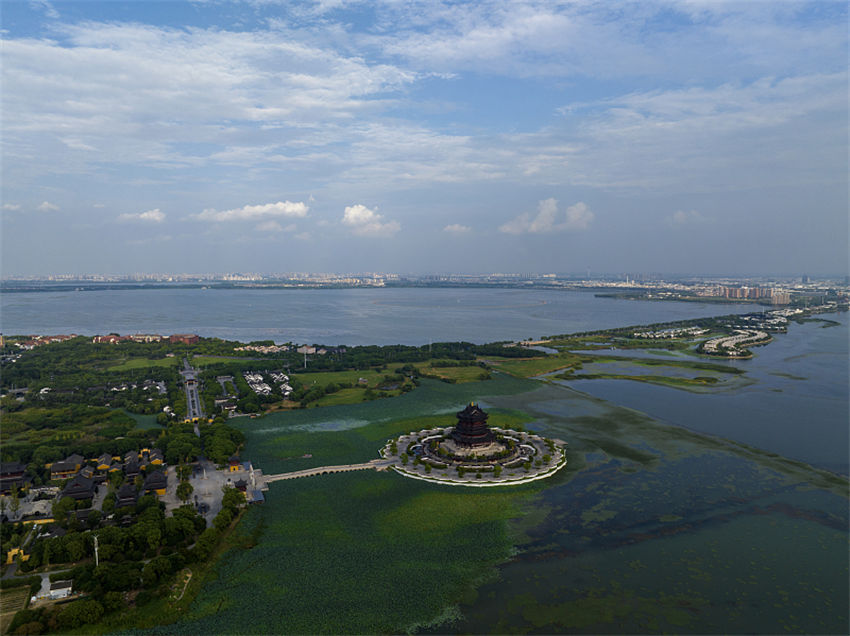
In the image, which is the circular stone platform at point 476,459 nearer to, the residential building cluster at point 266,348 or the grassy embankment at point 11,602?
the grassy embankment at point 11,602

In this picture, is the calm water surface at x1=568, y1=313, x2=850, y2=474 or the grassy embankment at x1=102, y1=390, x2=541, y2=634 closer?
the grassy embankment at x1=102, y1=390, x2=541, y2=634

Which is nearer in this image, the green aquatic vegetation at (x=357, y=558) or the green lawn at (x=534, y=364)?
the green aquatic vegetation at (x=357, y=558)

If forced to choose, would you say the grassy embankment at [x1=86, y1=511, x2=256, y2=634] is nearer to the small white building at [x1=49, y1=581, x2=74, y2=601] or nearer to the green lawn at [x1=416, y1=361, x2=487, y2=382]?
the small white building at [x1=49, y1=581, x2=74, y2=601]

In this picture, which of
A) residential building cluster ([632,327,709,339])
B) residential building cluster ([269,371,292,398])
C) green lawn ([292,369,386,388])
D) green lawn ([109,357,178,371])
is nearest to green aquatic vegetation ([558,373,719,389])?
green lawn ([292,369,386,388])

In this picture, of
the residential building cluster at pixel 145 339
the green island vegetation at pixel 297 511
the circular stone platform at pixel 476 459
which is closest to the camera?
the green island vegetation at pixel 297 511

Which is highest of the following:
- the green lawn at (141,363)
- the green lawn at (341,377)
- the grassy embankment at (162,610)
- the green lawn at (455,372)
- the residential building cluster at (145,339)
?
the residential building cluster at (145,339)

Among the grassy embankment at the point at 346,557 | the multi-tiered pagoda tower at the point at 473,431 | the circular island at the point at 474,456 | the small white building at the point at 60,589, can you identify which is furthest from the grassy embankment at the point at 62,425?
A: the multi-tiered pagoda tower at the point at 473,431

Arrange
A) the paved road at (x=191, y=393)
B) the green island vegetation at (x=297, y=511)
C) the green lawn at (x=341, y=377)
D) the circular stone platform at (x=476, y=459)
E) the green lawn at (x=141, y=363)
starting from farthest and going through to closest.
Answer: the green lawn at (x=141, y=363), the green lawn at (x=341, y=377), the paved road at (x=191, y=393), the circular stone platform at (x=476, y=459), the green island vegetation at (x=297, y=511)

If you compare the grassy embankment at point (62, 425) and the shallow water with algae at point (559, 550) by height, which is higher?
the grassy embankment at point (62, 425)

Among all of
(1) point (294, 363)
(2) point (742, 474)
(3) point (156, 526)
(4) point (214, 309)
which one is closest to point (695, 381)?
(2) point (742, 474)
